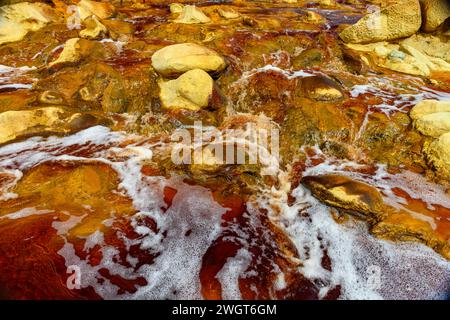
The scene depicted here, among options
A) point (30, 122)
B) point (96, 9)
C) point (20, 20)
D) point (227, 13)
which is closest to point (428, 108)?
point (30, 122)

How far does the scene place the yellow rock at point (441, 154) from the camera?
533 centimetres

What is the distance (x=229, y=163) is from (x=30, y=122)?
15.2 ft

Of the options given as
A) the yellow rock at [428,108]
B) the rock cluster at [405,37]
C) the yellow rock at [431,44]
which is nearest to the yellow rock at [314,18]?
the rock cluster at [405,37]

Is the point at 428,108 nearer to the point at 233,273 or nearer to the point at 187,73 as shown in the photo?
the point at 187,73

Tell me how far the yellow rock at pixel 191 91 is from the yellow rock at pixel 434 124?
4.84m

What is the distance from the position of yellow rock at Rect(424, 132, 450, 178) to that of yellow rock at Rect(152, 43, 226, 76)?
531cm

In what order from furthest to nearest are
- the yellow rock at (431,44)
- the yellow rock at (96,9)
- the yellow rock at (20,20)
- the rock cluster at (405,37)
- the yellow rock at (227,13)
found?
the yellow rock at (227,13) < the yellow rock at (96,9) < the yellow rock at (20,20) < the yellow rock at (431,44) < the rock cluster at (405,37)

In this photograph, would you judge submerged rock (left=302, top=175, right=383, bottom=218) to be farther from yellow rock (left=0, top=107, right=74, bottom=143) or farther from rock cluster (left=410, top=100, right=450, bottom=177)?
yellow rock (left=0, top=107, right=74, bottom=143)

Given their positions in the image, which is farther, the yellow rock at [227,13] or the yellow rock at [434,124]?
the yellow rock at [227,13]

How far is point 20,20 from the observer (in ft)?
36.0

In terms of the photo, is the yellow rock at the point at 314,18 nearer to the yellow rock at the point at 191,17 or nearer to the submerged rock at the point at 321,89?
the yellow rock at the point at 191,17

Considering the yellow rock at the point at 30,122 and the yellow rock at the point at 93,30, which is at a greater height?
the yellow rock at the point at 93,30
